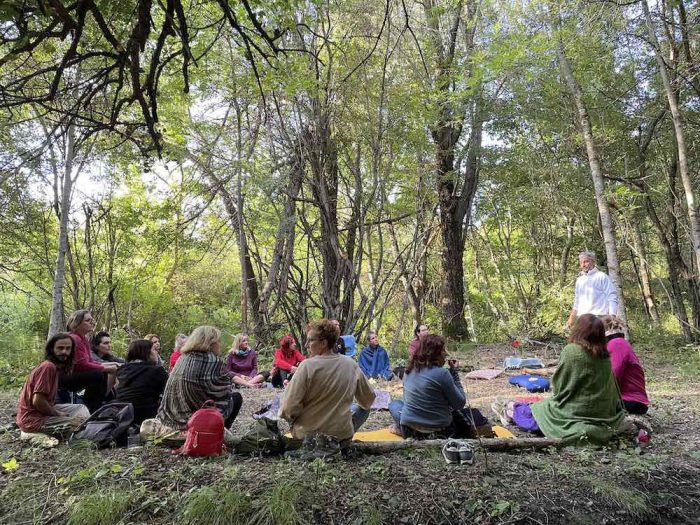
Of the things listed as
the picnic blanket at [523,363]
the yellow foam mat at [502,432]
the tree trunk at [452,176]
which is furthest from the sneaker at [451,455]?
the tree trunk at [452,176]

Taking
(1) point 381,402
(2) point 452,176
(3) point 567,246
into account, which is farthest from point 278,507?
(3) point 567,246

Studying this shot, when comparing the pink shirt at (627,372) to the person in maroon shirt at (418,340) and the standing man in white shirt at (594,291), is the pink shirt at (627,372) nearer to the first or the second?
the standing man in white shirt at (594,291)

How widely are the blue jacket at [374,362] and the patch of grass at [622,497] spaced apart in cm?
474

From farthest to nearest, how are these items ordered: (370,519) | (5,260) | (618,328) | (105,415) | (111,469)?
(5,260), (618,328), (105,415), (111,469), (370,519)

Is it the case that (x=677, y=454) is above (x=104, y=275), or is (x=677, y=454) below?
below

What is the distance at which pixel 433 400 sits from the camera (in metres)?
3.61

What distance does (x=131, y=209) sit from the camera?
947 cm

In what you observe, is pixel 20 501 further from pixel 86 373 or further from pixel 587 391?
pixel 587 391

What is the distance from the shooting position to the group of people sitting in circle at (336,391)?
3.13 metres

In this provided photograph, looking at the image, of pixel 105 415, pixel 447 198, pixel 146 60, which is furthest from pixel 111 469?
pixel 447 198

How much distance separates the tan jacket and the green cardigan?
1613 mm

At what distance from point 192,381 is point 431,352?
5.74ft

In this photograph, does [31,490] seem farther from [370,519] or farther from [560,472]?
[560,472]

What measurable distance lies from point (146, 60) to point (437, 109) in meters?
4.90
